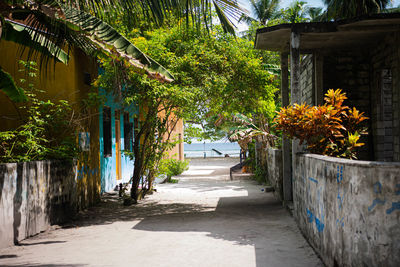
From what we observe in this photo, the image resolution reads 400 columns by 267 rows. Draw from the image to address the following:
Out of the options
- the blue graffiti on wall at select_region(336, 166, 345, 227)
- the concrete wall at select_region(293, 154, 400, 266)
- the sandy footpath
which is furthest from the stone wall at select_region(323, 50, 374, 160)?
the blue graffiti on wall at select_region(336, 166, 345, 227)

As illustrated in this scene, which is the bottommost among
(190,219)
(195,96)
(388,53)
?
(190,219)

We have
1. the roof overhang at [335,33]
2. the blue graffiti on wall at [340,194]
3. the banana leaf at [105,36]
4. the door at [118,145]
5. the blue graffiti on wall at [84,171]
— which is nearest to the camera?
the blue graffiti on wall at [340,194]

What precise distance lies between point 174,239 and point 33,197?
2617 mm

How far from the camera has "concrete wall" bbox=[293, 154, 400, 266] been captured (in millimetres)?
3596

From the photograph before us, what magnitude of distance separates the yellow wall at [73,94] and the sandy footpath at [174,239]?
2.55 feet

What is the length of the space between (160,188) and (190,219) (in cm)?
649

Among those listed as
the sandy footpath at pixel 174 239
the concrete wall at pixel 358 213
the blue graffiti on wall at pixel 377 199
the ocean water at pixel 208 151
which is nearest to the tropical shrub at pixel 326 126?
the concrete wall at pixel 358 213

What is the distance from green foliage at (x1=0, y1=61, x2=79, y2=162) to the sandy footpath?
152cm

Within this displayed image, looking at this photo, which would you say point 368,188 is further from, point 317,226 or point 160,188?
point 160,188

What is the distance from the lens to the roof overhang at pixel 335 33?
8188mm

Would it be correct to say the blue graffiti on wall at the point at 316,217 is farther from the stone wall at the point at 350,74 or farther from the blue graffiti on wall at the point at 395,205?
the stone wall at the point at 350,74

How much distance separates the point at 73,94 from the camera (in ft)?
33.9

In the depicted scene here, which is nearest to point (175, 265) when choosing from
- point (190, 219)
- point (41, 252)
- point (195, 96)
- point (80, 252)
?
point (80, 252)

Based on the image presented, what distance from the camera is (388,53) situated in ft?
30.2
